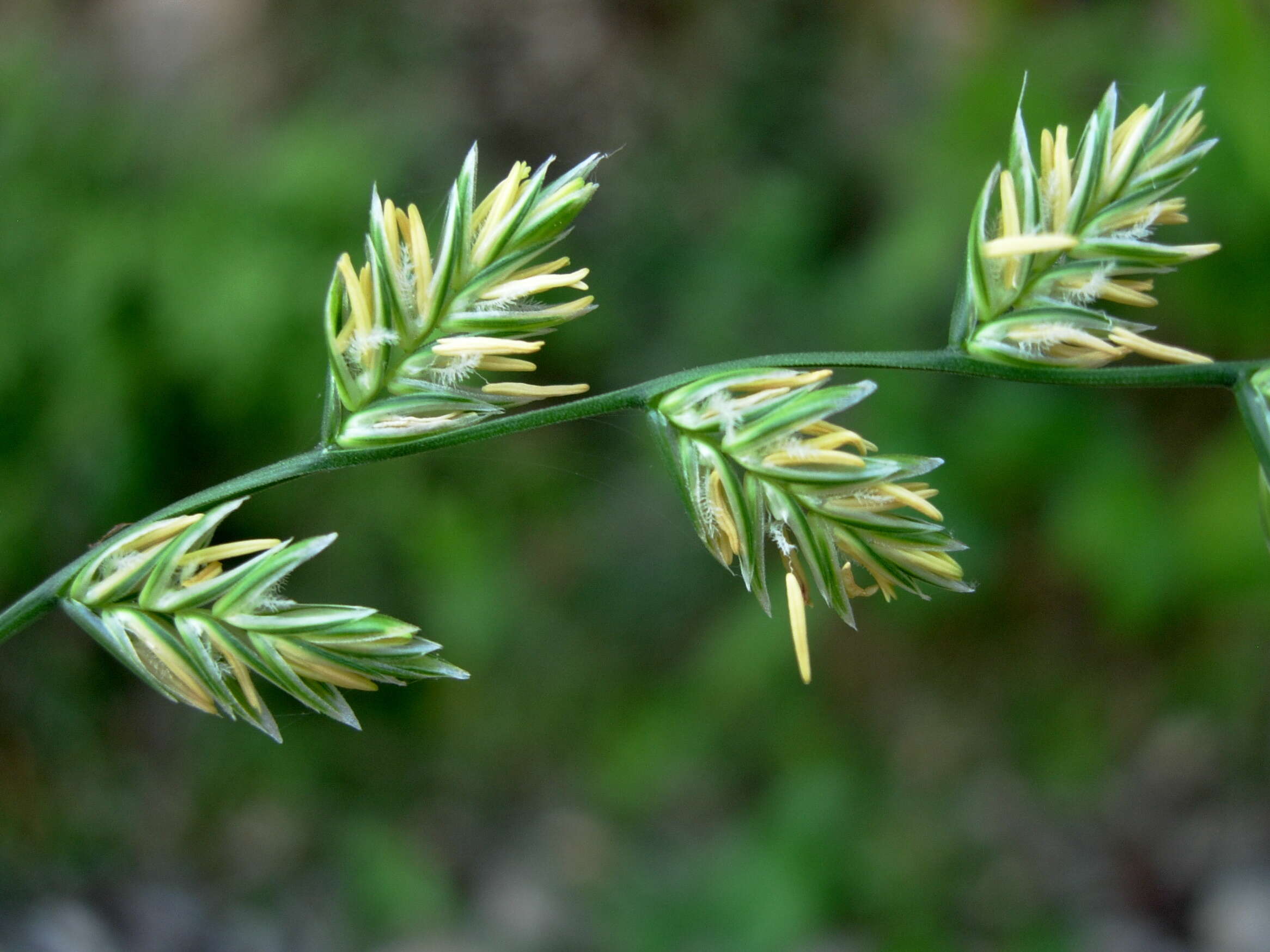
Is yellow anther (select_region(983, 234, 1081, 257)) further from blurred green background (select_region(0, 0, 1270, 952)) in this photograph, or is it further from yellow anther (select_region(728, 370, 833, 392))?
blurred green background (select_region(0, 0, 1270, 952))

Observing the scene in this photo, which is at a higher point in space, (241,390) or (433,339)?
(241,390)

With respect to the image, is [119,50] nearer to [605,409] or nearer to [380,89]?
[380,89]

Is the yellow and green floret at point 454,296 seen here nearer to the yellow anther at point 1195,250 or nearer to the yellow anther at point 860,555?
the yellow anther at point 860,555

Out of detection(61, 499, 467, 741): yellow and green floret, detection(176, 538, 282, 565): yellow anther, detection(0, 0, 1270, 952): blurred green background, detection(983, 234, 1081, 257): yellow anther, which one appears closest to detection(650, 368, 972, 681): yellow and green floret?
detection(983, 234, 1081, 257): yellow anther

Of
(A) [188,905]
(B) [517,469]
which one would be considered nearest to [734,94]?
(B) [517,469]

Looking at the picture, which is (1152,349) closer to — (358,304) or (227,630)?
(358,304)

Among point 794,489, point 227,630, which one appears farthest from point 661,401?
point 227,630
